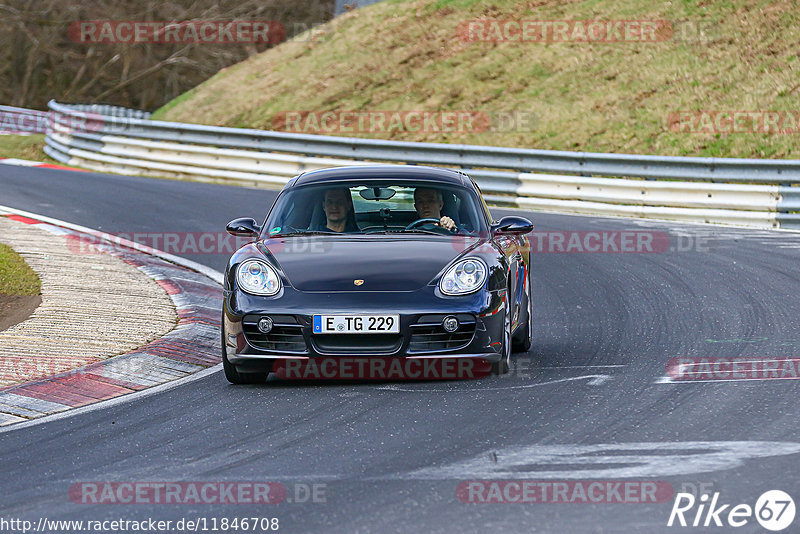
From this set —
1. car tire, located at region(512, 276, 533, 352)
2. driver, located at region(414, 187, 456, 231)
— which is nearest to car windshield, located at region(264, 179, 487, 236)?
driver, located at region(414, 187, 456, 231)

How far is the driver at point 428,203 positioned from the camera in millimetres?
8587

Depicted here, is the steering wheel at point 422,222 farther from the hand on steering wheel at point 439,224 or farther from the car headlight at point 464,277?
the car headlight at point 464,277

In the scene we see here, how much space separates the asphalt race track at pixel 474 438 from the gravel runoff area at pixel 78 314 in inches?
42.7

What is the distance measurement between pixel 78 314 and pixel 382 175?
2.82 m

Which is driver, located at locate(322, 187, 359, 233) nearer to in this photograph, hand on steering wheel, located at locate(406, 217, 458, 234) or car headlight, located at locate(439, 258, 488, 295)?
hand on steering wheel, located at locate(406, 217, 458, 234)

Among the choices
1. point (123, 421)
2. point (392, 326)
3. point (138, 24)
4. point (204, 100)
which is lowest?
point (123, 421)

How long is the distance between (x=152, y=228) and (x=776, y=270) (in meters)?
7.75

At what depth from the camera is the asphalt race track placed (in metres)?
4.84

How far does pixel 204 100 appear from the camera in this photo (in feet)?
106

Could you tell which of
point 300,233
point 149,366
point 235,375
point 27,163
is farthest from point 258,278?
point 27,163

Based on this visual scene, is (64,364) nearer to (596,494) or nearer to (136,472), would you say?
(136,472)

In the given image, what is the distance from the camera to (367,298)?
7324 mm

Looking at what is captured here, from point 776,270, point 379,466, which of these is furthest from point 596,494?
point 776,270

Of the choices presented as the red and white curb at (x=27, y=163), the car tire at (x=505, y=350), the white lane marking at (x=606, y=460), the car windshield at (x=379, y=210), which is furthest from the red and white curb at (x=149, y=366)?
the red and white curb at (x=27, y=163)
